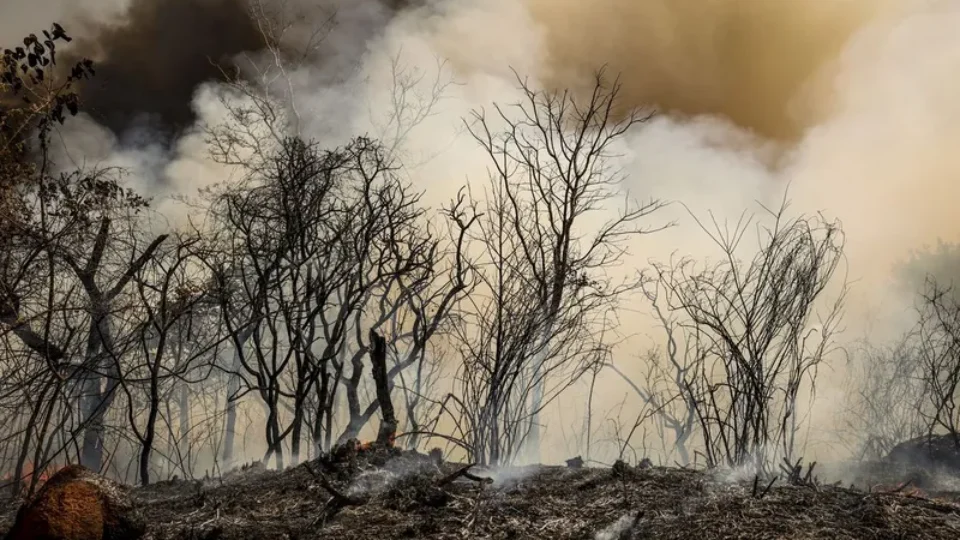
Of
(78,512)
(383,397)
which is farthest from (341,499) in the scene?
(383,397)

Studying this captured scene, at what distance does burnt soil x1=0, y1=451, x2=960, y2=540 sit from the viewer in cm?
300

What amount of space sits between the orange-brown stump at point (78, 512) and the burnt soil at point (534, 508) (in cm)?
18

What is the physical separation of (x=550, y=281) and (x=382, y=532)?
125 inches

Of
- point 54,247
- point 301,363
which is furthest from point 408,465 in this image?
point 54,247

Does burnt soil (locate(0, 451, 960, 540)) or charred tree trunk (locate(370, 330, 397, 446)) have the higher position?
charred tree trunk (locate(370, 330, 397, 446))

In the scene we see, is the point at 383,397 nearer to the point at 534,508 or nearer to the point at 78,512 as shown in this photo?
the point at 534,508

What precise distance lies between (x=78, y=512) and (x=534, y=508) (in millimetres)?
2292

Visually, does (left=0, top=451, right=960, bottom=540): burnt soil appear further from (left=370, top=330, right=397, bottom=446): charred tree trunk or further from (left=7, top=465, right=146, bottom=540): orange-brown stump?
(left=370, top=330, right=397, bottom=446): charred tree trunk

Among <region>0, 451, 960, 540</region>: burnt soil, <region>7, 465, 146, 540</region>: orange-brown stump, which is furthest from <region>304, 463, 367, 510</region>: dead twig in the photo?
<region>7, 465, 146, 540</region>: orange-brown stump

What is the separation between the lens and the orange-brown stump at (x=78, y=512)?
10.2ft

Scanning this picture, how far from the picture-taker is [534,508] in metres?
3.34

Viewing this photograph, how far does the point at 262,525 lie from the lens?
3307 mm

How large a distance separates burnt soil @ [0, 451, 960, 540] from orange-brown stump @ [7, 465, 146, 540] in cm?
18

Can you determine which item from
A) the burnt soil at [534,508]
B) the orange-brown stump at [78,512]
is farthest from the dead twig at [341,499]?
the orange-brown stump at [78,512]
